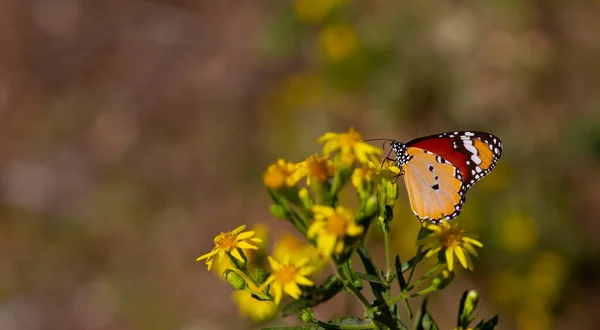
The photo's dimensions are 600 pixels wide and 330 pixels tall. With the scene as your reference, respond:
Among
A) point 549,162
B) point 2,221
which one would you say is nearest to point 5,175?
point 2,221

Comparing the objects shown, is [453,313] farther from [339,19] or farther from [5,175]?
[5,175]

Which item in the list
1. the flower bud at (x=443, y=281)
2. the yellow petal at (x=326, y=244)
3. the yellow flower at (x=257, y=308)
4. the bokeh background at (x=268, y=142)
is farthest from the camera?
the bokeh background at (x=268, y=142)

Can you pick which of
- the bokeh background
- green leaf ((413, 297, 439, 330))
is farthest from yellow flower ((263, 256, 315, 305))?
the bokeh background

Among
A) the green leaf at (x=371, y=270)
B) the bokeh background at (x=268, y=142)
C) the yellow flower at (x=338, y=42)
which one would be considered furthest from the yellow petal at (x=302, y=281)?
the yellow flower at (x=338, y=42)

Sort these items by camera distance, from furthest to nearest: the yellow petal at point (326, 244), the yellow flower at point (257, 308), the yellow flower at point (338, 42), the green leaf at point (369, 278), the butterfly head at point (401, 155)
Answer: the yellow flower at point (338, 42), the yellow flower at point (257, 308), the butterfly head at point (401, 155), the green leaf at point (369, 278), the yellow petal at point (326, 244)

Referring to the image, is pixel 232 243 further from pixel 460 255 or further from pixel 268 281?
pixel 460 255

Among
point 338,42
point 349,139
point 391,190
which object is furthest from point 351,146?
point 338,42

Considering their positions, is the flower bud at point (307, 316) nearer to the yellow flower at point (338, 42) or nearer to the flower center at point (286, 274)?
the flower center at point (286, 274)
